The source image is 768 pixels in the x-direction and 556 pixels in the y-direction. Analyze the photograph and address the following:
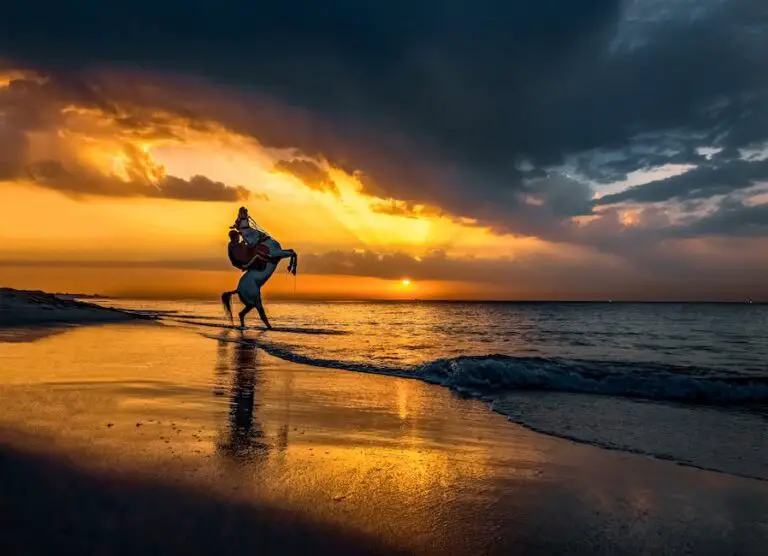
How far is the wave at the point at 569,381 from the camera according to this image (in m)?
12.7

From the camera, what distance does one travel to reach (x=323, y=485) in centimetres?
495

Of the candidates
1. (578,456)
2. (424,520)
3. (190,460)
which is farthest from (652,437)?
(190,460)

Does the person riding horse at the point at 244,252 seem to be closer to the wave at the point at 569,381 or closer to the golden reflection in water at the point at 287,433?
the wave at the point at 569,381

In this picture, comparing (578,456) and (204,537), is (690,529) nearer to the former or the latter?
(578,456)

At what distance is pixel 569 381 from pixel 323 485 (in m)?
10.3

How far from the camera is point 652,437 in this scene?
27.0 ft

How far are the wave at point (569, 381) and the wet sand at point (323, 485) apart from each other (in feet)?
13.8

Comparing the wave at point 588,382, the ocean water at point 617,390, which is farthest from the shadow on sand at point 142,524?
the wave at point 588,382

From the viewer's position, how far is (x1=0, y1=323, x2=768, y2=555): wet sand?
3846 millimetres

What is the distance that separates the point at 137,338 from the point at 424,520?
1941cm

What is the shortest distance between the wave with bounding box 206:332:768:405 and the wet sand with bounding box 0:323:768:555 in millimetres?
4207

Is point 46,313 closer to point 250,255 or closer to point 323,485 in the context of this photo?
point 250,255

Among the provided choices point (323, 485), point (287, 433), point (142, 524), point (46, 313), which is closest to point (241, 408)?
point (287, 433)

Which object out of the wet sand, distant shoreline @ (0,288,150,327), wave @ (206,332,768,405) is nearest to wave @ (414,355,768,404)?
wave @ (206,332,768,405)
